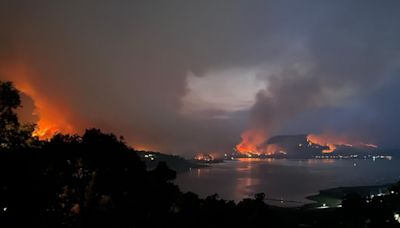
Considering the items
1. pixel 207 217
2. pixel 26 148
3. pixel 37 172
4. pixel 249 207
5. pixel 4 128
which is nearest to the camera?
pixel 4 128

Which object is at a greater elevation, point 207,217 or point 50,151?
point 50,151

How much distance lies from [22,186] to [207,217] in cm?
1297

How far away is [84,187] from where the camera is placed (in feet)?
53.7

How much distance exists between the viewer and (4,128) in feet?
39.9

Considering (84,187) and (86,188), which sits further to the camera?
(84,187)

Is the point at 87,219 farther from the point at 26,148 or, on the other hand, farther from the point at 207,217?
the point at 207,217

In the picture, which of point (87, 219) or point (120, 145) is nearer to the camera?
point (87, 219)

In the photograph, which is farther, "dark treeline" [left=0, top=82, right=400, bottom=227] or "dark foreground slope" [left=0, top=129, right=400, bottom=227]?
"dark foreground slope" [left=0, top=129, right=400, bottom=227]

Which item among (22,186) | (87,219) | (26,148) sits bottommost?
(87,219)

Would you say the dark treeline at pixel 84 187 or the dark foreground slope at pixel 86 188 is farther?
the dark foreground slope at pixel 86 188

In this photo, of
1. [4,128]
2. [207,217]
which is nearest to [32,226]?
[4,128]

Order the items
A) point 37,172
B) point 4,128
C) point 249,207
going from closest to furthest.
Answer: point 4,128 < point 37,172 < point 249,207

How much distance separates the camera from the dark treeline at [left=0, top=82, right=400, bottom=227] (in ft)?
40.6

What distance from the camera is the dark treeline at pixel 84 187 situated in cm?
1238
